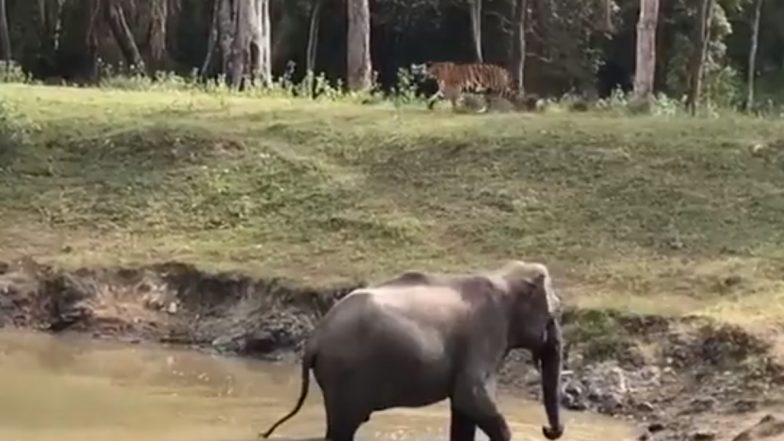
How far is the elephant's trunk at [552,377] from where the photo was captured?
36.8ft

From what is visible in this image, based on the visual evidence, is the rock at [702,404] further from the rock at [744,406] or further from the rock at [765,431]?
the rock at [765,431]

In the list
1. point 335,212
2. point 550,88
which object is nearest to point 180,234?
point 335,212

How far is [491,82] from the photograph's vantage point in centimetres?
3012

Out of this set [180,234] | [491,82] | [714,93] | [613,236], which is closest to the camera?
[613,236]

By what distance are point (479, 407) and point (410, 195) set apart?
8.01 metres

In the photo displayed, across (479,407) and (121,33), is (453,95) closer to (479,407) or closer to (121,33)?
(121,33)

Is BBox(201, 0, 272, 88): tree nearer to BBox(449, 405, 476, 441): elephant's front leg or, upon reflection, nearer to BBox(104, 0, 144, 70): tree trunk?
BBox(104, 0, 144, 70): tree trunk

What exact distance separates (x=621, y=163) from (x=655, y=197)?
997mm

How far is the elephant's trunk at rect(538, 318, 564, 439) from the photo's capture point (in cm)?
1120

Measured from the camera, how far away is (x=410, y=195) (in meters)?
18.5

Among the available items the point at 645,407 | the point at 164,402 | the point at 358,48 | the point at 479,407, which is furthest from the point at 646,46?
the point at 479,407

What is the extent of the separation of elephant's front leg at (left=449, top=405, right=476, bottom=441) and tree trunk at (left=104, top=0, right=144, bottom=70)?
81.2 ft

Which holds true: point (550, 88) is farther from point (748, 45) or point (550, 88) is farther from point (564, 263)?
point (564, 263)

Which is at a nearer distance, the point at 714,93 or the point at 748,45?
the point at 714,93
